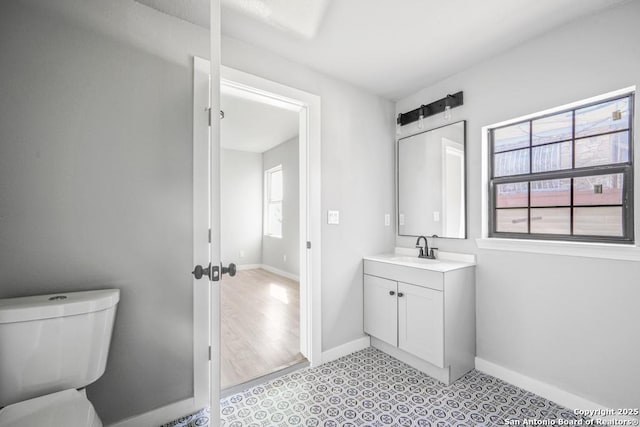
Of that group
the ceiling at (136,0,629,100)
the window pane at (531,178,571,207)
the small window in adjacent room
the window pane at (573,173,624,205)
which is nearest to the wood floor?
the small window in adjacent room

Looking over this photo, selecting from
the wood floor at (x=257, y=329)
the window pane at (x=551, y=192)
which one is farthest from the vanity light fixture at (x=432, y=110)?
the wood floor at (x=257, y=329)

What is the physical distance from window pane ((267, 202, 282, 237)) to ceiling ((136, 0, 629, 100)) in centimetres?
386

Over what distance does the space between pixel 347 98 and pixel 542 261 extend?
6.47 feet

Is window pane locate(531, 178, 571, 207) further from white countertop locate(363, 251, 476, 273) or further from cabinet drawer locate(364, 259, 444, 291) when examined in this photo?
cabinet drawer locate(364, 259, 444, 291)

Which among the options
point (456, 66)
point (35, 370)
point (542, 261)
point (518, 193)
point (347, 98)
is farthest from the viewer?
point (347, 98)

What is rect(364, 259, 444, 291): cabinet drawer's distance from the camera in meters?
2.00

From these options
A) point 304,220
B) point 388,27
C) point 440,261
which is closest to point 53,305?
point 304,220

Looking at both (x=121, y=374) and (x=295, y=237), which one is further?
(x=295, y=237)

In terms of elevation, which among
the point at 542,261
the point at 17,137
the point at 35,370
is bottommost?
the point at 35,370

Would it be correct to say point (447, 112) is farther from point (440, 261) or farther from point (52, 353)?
point (52, 353)

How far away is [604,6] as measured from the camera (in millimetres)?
1595

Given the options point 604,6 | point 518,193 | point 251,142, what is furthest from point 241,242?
point 604,6

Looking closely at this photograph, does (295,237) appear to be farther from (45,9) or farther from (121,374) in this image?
(45,9)

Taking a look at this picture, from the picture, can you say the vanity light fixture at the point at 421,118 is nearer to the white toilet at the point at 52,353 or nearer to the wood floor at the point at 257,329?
the wood floor at the point at 257,329
